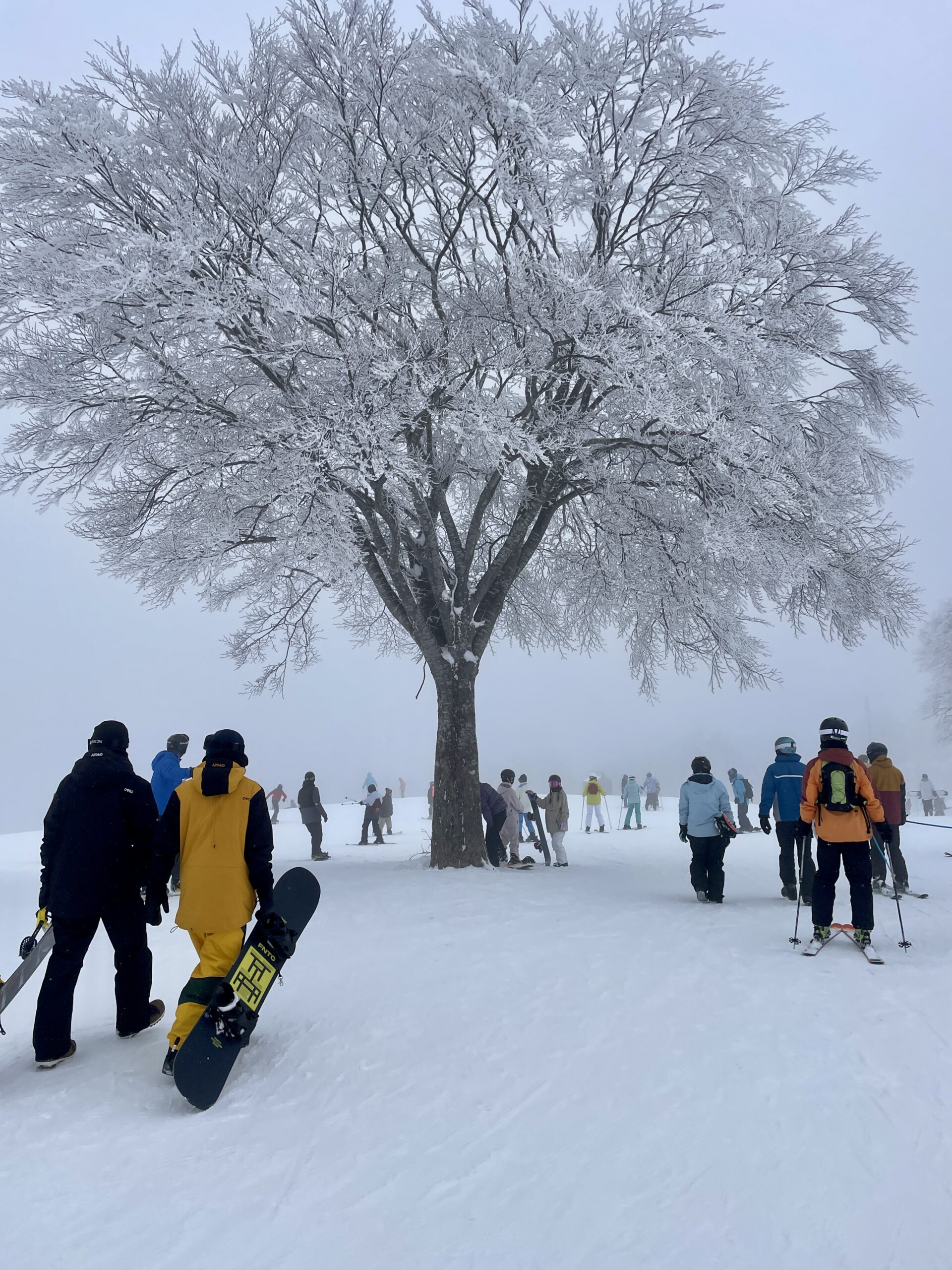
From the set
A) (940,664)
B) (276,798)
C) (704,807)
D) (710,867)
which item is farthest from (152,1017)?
(940,664)

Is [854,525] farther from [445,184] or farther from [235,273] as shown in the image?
[235,273]

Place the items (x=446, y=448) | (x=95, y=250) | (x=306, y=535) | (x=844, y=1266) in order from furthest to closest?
1. (x=446, y=448)
2. (x=306, y=535)
3. (x=95, y=250)
4. (x=844, y=1266)

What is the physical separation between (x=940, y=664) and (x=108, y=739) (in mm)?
39045

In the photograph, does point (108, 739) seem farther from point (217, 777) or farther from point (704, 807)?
point (704, 807)

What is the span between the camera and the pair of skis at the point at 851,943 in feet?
21.1

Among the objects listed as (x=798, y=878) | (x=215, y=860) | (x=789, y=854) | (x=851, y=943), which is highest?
(x=215, y=860)

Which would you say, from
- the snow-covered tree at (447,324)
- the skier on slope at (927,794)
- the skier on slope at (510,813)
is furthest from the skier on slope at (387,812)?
the skier on slope at (927,794)

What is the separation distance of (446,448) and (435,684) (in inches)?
144

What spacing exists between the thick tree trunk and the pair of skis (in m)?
5.83

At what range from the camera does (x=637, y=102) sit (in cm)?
1102

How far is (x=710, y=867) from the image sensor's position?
31.4ft

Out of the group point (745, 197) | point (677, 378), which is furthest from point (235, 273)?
point (745, 197)

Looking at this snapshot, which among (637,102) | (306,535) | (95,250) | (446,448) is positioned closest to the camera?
(95,250)

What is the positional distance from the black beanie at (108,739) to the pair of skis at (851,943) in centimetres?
556
